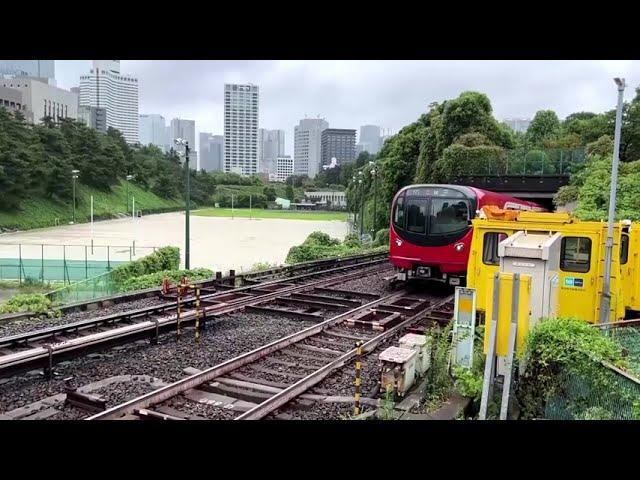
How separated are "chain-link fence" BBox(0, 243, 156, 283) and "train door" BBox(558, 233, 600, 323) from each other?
64.7ft

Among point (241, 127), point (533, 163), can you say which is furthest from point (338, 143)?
point (533, 163)

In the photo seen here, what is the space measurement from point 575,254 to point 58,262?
27330 millimetres

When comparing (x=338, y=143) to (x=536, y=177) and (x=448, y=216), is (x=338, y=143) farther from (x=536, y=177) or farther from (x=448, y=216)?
(x=448, y=216)

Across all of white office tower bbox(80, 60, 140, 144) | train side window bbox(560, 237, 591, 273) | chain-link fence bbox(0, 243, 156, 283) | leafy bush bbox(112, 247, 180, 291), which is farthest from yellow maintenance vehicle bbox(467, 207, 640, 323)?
white office tower bbox(80, 60, 140, 144)

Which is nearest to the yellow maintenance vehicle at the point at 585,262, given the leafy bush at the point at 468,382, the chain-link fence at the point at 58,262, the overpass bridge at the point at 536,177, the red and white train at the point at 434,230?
the leafy bush at the point at 468,382

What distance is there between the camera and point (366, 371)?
329 inches

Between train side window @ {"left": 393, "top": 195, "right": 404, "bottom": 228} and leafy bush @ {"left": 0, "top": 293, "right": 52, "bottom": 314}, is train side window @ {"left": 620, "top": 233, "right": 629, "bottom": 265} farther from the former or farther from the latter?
leafy bush @ {"left": 0, "top": 293, "right": 52, "bottom": 314}

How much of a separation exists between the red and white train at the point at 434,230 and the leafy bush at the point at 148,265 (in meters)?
10.1

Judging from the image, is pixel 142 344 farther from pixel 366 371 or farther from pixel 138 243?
pixel 138 243

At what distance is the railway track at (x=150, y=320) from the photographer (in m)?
7.94

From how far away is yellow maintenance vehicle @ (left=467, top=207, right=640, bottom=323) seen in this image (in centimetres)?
923
